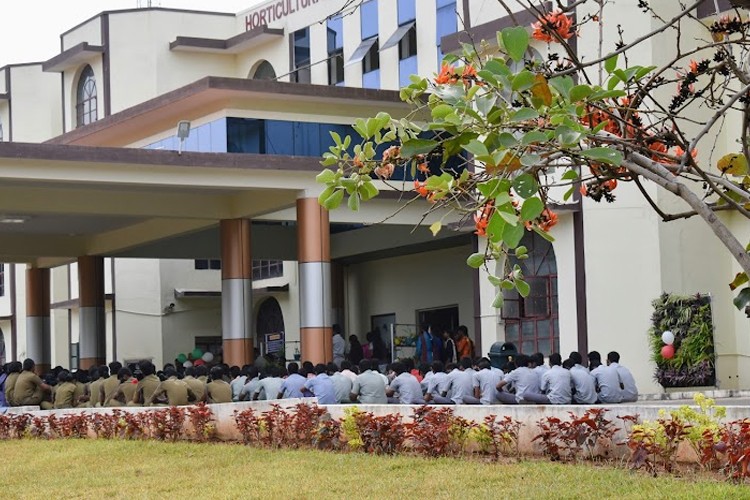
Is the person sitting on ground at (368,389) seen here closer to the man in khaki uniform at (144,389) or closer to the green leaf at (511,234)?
the man in khaki uniform at (144,389)

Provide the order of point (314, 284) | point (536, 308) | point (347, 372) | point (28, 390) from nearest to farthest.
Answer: point (347, 372), point (28, 390), point (536, 308), point (314, 284)

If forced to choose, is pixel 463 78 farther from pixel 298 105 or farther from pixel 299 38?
pixel 299 38

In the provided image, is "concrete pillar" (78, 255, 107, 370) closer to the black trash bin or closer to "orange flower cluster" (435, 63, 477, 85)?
the black trash bin

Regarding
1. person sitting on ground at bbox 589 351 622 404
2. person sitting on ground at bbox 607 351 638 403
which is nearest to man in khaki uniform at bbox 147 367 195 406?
person sitting on ground at bbox 589 351 622 404

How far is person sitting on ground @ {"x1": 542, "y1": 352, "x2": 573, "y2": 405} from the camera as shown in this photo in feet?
57.6

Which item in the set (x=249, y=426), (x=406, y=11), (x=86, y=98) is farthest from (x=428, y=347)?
(x=86, y=98)

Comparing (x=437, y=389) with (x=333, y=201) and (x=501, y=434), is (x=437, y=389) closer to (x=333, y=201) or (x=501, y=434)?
(x=501, y=434)

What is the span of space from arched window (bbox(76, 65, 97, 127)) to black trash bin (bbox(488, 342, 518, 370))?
61.8 feet

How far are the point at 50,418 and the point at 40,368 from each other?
17367mm

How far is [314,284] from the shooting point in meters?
24.3

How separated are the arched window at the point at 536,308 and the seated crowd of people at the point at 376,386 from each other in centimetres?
304

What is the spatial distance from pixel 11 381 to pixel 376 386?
6.35 m

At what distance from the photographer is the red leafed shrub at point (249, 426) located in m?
15.8

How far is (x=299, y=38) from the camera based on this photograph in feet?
116
